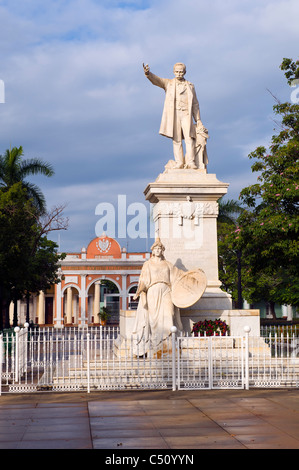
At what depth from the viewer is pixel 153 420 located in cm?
869

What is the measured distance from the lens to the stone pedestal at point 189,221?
15.3 meters

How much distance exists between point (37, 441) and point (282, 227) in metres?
14.6

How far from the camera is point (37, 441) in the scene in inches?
290

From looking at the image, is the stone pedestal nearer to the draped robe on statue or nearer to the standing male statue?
the standing male statue

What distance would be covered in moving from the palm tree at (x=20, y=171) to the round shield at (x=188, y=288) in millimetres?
19571

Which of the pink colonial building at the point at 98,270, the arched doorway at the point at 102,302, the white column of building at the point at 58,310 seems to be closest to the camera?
the white column of building at the point at 58,310

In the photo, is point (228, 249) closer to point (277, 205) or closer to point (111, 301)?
point (277, 205)

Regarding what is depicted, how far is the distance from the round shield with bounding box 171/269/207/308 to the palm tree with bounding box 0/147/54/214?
19571mm

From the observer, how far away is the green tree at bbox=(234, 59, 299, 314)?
2083 cm

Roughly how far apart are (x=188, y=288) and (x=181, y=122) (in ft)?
15.3

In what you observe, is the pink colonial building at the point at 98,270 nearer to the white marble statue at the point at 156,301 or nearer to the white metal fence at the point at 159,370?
the white marble statue at the point at 156,301

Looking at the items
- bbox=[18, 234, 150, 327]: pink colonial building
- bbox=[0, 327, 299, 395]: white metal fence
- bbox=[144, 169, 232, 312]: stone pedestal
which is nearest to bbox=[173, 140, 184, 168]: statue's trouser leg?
bbox=[144, 169, 232, 312]: stone pedestal

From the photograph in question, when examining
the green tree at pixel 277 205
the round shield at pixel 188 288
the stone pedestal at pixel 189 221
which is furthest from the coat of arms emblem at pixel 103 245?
the round shield at pixel 188 288

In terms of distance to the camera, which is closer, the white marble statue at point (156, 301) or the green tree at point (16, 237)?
the white marble statue at point (156, 301)
